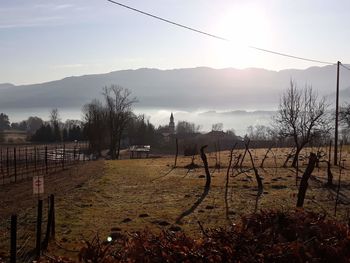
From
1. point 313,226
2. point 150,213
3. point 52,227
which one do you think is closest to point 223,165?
point 150,213

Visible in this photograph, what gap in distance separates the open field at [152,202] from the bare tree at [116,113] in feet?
179

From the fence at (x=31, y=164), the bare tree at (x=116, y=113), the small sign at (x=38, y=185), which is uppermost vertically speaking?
the bare tree at (x=116, y=113)

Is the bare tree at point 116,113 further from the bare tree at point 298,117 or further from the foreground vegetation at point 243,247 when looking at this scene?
the foreground vegetation at point 243,247

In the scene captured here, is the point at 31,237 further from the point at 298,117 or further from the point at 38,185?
the point at 298,117

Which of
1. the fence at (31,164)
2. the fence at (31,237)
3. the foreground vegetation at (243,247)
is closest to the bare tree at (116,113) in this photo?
the fence at (31,164)

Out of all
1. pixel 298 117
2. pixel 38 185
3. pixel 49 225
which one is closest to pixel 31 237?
pixel 49 225

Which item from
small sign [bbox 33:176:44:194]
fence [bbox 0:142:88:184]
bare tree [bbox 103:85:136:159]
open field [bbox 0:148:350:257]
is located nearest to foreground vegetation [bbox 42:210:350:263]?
open field [bbox 0:148:350:257]

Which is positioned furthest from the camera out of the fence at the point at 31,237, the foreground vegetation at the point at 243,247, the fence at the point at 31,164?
the fence at the point at 31,164

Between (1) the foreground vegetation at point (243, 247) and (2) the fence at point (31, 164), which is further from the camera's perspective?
(2) the fence at point (31, 164)

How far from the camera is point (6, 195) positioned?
2667 cm

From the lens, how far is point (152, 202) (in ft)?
67.0

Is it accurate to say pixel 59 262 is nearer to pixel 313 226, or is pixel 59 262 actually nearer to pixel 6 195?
pixel 313 226

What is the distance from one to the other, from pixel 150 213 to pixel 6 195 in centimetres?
1221

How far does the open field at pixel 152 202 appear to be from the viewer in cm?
1555
